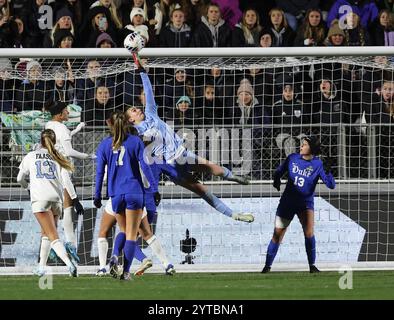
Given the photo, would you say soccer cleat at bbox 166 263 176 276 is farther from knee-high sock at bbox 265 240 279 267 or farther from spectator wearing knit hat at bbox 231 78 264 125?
spectator wearing knit hat at bbox 231 78 264 125

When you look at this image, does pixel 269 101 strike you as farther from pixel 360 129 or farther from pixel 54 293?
pixel 54 293

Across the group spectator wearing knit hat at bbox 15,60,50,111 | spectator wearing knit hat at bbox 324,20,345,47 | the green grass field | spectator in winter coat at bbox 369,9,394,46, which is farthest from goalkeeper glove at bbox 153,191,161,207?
spectator in winter coat at bbox 369,9,394,46

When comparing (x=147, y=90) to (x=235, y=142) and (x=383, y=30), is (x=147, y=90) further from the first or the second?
(x=383, y=30)

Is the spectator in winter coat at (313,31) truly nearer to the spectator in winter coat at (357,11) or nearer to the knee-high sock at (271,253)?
the spectator in winter coat at (357,11)

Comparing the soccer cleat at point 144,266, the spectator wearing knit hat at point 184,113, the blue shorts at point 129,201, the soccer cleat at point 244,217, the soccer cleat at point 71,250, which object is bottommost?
the soccer cleat at point 144,266

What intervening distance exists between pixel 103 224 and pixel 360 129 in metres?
3.68

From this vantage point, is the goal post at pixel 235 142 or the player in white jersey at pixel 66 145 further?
the goal post at pixel 235 142

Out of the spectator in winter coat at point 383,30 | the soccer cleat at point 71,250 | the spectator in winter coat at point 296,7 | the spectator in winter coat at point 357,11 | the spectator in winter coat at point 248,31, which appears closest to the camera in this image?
the soccer cleat at point 71,250


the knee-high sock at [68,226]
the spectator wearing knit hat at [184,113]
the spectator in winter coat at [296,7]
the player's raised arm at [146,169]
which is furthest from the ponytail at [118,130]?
the spectator in winter coat at [296,7]

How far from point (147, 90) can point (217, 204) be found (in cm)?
213

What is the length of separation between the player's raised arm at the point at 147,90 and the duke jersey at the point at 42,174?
138 cm

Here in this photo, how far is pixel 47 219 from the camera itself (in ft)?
56.9

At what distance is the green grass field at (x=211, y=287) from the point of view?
14328 millimetres

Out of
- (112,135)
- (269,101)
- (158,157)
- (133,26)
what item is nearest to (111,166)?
(112,135)
